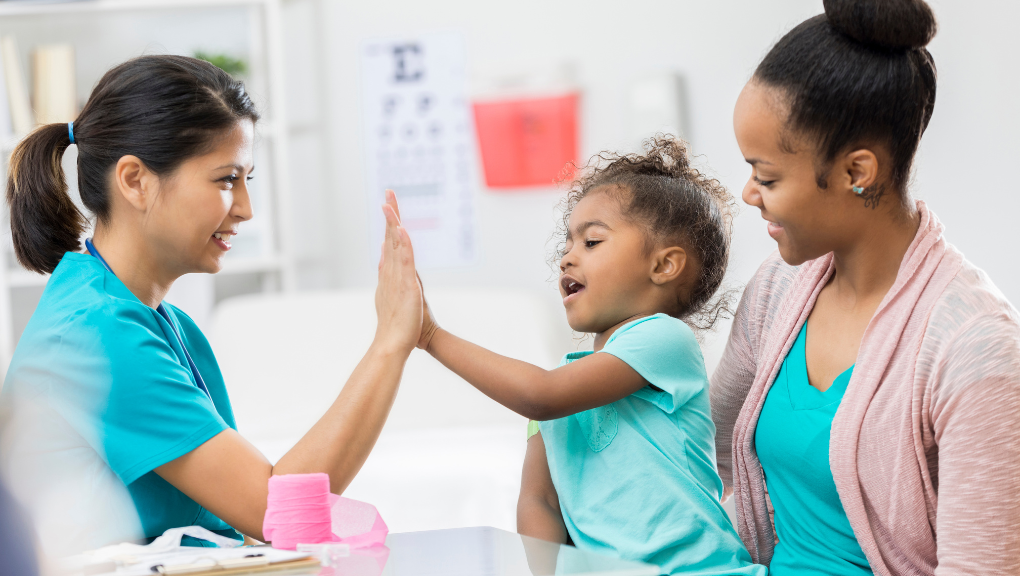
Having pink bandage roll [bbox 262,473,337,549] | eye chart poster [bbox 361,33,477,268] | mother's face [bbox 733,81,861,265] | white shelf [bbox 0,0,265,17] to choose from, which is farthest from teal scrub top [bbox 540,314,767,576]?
white shelf [bbox 0,0,265,17]

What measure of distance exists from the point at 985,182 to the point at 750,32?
98cm

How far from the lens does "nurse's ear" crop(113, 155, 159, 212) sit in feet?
3.59

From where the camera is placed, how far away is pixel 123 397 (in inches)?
38.4

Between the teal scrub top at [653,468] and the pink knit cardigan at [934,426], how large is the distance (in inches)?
4.7

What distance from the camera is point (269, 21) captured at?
265cm

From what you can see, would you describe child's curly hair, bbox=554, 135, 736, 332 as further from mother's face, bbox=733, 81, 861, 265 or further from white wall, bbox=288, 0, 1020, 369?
white wall, bbox=288, 0, 1020, 369

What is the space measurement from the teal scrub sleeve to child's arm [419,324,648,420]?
324mm

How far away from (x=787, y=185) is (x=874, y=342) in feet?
0.66

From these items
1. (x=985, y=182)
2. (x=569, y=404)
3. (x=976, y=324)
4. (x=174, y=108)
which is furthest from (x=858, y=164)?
(x=985, y=182)

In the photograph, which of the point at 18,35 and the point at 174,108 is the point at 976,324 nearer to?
the point at 174,108

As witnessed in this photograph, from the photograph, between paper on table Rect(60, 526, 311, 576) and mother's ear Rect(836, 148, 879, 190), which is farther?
mother's ear Rect(836, 148, 879, 190)

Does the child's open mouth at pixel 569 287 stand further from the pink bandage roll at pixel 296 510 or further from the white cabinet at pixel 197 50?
the white cabinet at pixel 197 50

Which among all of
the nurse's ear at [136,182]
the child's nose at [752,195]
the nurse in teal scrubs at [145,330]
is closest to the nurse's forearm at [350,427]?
the nurse in teal scrubs at [145,330]

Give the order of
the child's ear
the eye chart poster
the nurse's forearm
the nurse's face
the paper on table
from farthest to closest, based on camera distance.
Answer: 1. the eye chart poster
2. the child's ear
3. the nurse's face
4. the nurse's forearm
5. the paper on table
